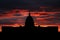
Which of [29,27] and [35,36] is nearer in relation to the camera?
[35,36]

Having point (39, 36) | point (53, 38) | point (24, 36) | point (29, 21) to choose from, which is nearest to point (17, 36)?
point (24, 36)

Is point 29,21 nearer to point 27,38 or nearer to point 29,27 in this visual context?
point 29,27

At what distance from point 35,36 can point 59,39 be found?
348 inches

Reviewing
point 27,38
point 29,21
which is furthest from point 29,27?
point 27,38

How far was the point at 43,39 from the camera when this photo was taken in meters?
76.6

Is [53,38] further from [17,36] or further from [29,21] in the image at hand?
[29,21]

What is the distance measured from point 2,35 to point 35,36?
12.1 meters

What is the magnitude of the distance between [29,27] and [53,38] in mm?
20261

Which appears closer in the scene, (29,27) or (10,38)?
(10,38)

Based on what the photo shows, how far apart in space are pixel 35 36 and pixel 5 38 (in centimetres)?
1107

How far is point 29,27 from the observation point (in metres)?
94.0

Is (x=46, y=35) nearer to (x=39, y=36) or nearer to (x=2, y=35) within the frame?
(x=39, y=36)

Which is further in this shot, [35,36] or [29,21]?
[29,21]

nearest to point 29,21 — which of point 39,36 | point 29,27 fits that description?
point 29,27
